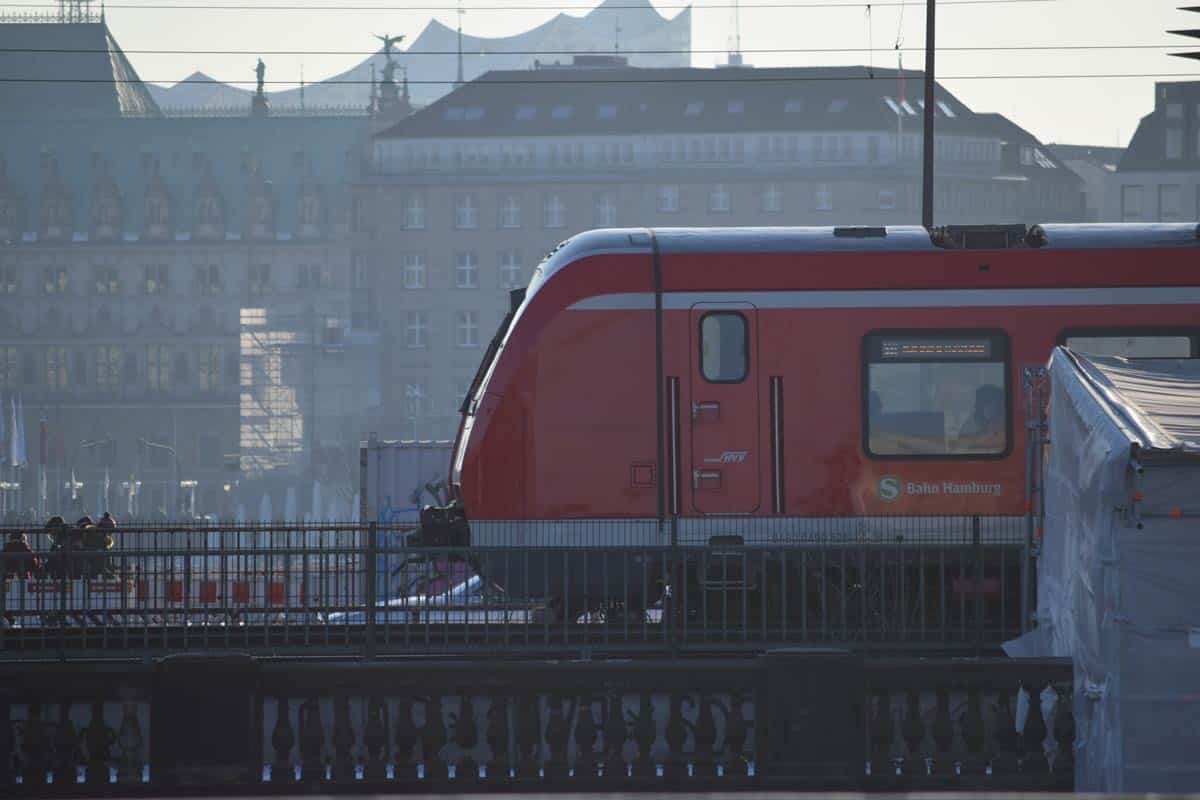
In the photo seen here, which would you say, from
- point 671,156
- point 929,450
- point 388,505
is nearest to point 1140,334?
point 929,450

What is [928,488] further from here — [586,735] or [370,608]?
[586,735]

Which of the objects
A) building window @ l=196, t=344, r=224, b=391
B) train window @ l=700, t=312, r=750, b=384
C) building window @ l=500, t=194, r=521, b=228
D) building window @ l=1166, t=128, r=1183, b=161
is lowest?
train window @ l=700, t=312, r=750, b=384

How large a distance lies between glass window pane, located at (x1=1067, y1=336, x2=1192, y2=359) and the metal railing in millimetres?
1823

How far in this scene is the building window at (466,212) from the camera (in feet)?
440

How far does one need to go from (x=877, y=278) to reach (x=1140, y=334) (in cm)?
243

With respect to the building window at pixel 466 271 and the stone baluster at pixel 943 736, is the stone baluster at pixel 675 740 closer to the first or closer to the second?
the stone baluster at pixel 943 736

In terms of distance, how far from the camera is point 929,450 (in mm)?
21094

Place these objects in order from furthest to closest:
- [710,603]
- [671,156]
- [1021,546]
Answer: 1. [671,156]
2. [710,603]
3. [1021,546]

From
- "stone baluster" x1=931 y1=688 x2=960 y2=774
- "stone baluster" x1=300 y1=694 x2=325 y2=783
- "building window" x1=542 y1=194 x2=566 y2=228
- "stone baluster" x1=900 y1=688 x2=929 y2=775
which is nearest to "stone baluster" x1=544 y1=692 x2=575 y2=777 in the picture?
"stone baluster" x1=300 y1=694 x2=325 y2=783

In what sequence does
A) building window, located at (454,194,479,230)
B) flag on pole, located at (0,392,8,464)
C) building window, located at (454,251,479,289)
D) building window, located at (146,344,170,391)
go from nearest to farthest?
flag on pole, located at (0,392,8,464), building window, located at (454,194,479,230), building window, located at (454,251,479,289), building window, located at (146,344,170,391)

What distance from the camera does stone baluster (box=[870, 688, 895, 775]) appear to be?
47.1 ft

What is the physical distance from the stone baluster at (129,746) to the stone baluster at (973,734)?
5.12 meters

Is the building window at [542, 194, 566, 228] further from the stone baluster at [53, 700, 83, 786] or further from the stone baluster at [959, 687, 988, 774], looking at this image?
the stone baluster at [959, 687, 988, 774]

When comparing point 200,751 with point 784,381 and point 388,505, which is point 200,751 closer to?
point 784,381
